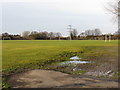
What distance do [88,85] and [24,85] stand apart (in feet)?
5.97

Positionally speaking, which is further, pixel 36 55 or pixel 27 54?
pixel 27 54

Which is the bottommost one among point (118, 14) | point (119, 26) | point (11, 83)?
point (11, 83)

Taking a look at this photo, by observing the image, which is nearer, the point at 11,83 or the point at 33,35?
the point at 11,83

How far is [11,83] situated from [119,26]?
19.6m

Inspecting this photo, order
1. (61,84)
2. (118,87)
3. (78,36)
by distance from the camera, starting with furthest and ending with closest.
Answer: (78,36) < (61,84) < (118,87)

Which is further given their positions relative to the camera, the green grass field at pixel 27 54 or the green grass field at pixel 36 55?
the green grass field at pixel 27 54

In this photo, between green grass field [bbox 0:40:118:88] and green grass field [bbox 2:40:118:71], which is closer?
green grass field [bbox 0:40:118:88]

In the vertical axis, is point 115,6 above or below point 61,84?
above

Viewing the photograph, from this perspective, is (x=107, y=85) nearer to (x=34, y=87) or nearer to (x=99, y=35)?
(x=34, y=87)

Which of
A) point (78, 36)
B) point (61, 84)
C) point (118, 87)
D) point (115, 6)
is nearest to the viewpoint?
point (118, 87)

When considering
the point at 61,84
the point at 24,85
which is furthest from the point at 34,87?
the point at 61,84

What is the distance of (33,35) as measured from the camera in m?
74.6

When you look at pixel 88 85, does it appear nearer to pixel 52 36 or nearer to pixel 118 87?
pixel 118 87

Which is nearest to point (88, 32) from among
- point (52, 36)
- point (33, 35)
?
point (52, 36)
